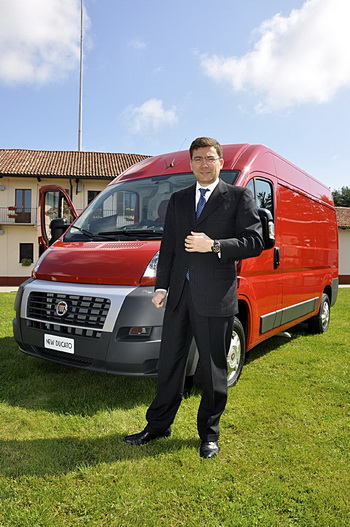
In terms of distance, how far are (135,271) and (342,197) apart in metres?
64.2

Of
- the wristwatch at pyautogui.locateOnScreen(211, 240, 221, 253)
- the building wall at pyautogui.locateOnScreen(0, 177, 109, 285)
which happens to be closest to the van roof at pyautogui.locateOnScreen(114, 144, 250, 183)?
the wristwatch at pyautogui.locateOnScreen(211, 240, 221, 253)

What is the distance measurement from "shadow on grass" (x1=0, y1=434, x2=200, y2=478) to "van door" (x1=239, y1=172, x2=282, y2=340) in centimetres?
173

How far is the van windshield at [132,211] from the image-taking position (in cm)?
399

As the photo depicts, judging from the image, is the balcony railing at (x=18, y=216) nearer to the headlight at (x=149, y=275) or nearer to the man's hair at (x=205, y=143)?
the headlight at (x=149, y=275)

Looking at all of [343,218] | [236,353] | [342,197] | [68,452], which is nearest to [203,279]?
[68,452]

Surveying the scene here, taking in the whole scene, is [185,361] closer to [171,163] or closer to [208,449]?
[208,449]

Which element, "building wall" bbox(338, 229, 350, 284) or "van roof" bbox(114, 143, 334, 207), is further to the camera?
"building wall" bbox(338, 229, 350, 284)

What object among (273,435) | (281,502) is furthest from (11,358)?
(281,502)

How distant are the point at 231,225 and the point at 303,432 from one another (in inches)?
67.1

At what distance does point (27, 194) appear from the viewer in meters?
26.0

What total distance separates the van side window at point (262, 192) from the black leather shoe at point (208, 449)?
2446 millimetres

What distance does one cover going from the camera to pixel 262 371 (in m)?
4.84

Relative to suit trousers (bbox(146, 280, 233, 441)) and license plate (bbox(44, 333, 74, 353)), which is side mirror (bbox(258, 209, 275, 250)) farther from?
license plate (bbox(44, 333, 74, 353))

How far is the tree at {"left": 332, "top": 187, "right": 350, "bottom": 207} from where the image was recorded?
6055 centimetres
